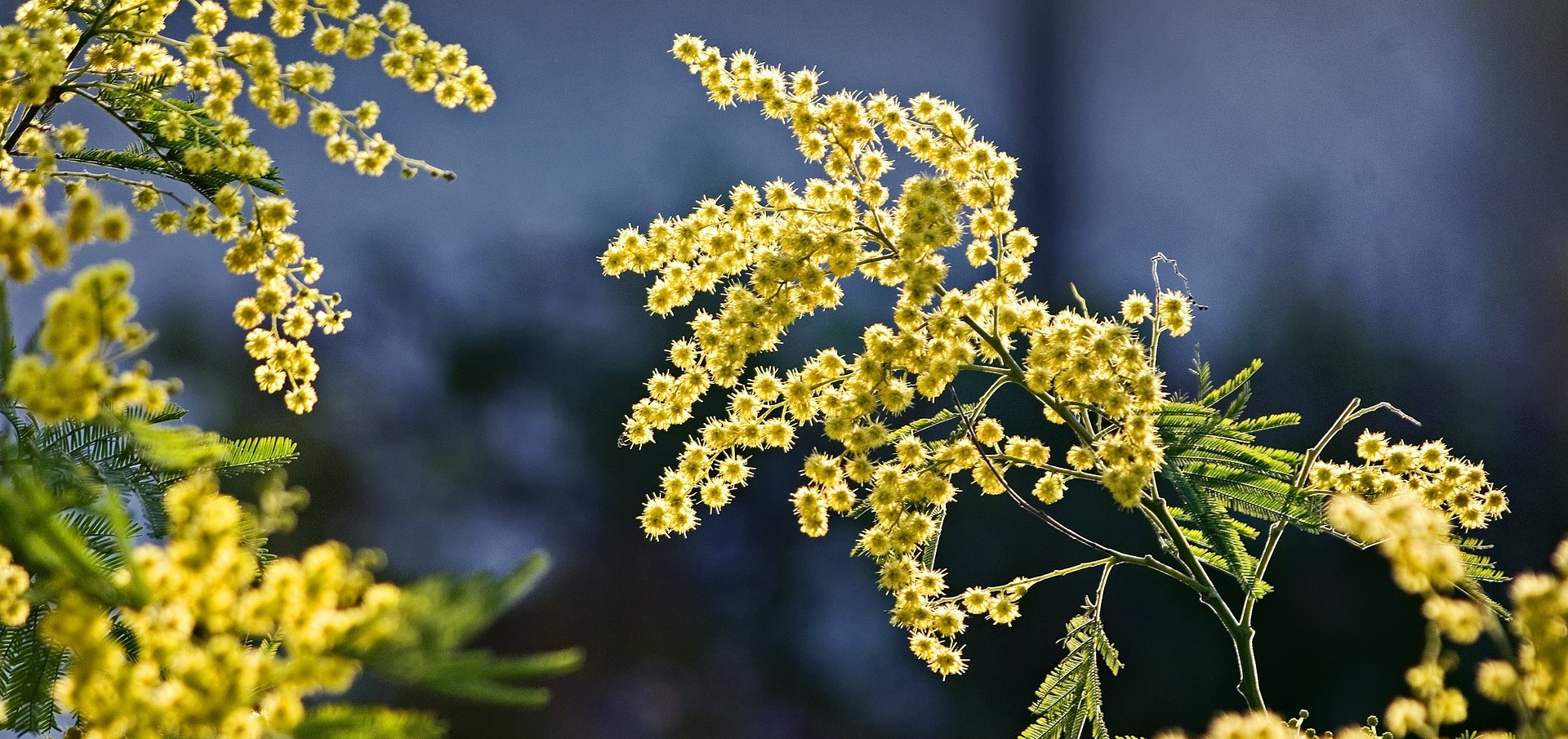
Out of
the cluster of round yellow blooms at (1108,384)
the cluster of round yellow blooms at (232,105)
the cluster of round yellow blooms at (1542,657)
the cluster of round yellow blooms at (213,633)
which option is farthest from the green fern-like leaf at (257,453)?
the cluster of round yellow blooms at (1542,657)

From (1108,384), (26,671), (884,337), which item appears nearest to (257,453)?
(26,671)

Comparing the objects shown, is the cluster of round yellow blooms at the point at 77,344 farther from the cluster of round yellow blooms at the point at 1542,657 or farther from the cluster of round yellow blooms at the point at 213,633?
the cluster of round yellow blooms at the point at 1542,657

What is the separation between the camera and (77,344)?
2.09 feet

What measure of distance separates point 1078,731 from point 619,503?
312cm

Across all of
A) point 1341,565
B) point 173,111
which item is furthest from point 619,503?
point 173,111

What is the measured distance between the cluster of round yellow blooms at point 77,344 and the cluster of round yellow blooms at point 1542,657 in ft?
2.55

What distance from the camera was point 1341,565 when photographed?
4.06 meters

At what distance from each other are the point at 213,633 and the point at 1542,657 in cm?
71

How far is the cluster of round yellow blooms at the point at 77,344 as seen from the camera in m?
0.63

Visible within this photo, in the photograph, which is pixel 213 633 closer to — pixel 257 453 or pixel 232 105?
pixel 257 453

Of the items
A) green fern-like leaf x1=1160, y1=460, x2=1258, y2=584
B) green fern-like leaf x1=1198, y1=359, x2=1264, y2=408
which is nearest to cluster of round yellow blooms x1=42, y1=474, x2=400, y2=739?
green fern-like leaf x1=1160, y1=460, x2=1258, y2=584

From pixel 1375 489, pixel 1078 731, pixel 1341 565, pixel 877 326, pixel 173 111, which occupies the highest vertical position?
pixel 1341 565

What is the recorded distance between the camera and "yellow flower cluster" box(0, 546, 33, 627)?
2.35 feet

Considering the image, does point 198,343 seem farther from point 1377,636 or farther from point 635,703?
point 1377,636
